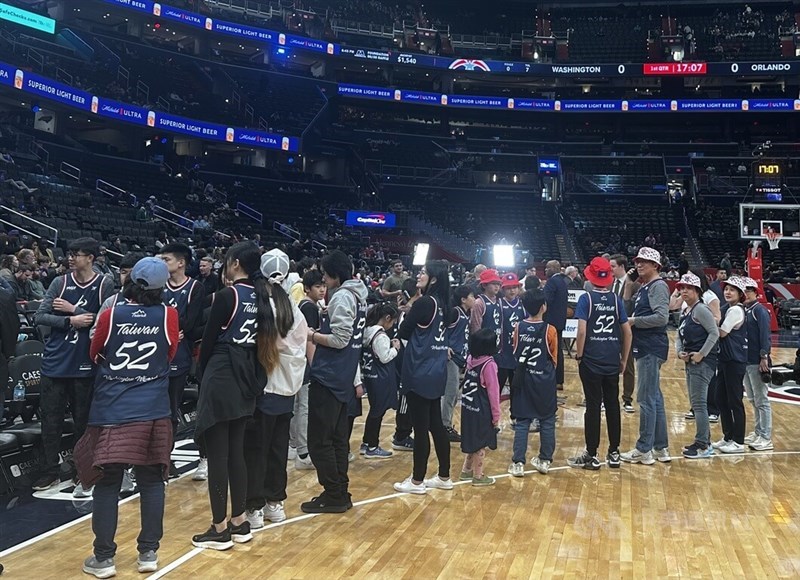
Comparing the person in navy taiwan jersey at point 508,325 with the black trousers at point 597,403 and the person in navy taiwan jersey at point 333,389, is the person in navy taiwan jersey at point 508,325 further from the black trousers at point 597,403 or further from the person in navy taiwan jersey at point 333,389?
the person in navy taiwan jersey at point 333,389

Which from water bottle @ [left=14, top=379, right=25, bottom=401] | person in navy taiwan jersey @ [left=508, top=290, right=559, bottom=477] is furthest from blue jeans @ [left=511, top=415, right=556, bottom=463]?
water bottle @ [left=14, top=379, right=25, bottom=401]

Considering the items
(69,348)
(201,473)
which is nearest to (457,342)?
(201,473)

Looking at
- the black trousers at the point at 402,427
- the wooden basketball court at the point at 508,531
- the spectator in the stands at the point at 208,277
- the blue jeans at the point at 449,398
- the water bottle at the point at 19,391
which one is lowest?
the wooden basketball court at the point at 508,531

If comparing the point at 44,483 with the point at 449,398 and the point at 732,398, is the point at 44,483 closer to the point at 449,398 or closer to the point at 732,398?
the point at 449,398

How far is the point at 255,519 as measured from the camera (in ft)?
13.8

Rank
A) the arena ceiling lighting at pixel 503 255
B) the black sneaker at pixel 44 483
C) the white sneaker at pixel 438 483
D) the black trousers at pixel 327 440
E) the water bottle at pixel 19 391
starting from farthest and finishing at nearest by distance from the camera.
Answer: the arena ceiling lighting at pixel 503 255, the water bottle at pixel 19 391, the white sneaker at pixel 438 483, the black sneaker at pixel 44 483, the black trousers at pixel 327 440

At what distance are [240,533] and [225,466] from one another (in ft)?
1.53

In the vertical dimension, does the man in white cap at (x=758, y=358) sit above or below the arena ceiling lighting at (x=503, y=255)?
below

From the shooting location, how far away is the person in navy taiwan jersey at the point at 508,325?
6.98 metres

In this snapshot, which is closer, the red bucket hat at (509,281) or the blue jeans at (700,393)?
the blue jeans at (700,393)

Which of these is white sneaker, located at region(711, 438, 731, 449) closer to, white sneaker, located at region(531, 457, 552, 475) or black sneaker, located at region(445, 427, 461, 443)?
white sneaker, located at region(531, 457, 552, 475)

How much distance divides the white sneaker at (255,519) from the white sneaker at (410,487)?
121 centimetres

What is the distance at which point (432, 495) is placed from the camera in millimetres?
5008

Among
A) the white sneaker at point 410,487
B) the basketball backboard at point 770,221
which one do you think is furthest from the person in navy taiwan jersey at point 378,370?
the basketball backboard at point 770,221
